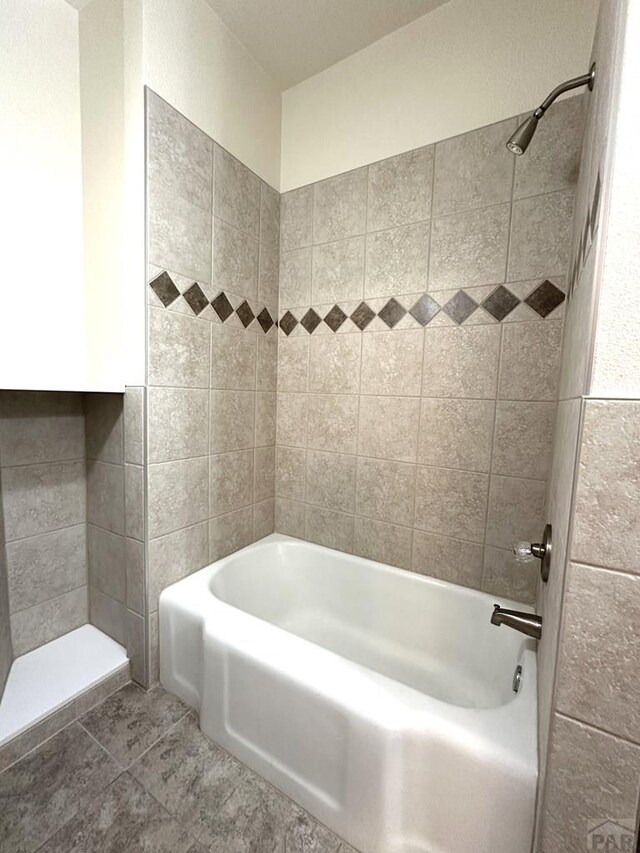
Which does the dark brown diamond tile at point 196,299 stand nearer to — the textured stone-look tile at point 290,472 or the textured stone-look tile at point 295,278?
the textured stone-look tile at point 295,278

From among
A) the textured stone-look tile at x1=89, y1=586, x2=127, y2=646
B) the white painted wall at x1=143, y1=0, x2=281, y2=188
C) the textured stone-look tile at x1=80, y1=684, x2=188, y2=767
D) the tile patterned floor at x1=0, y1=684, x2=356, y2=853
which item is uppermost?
the white painted wall at x1=143, y1=0, x2=281, y2=188

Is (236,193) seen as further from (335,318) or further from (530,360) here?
(530,360)

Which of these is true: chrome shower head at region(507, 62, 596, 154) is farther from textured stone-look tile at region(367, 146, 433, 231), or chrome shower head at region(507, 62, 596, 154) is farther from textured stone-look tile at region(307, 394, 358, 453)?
textured stone-look tile at region(307, 394, 358, 453)

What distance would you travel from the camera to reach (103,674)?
1266mm

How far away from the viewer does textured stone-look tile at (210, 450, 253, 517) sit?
1506 millimetres

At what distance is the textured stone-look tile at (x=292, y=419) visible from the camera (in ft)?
5.74

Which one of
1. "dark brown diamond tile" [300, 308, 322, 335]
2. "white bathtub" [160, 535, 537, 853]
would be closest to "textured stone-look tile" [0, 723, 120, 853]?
"white bathtub" [160, 535, 537, 853]

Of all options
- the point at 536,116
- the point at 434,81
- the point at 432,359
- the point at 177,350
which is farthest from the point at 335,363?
the point at 434,81

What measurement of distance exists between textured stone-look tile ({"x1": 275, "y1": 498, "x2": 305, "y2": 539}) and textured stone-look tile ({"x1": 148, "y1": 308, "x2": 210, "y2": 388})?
29.5 inches

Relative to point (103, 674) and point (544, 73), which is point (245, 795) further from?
point (544, 73)

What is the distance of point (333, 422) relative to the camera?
1.66 metres

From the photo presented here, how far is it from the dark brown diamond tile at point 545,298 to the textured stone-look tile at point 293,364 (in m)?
0.93

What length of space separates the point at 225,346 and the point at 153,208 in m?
0.52
